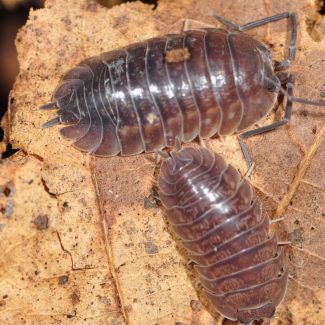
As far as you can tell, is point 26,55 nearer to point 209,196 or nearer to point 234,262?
point 209,196

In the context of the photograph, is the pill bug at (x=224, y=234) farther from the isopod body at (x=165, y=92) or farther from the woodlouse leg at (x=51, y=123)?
the woodlouse leg at (x=51, y=123)

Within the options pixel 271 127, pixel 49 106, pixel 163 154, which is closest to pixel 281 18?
pixel 271 127

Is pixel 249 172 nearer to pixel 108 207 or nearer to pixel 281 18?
pixel 108 207

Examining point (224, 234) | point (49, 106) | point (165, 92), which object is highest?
point (165, 92)

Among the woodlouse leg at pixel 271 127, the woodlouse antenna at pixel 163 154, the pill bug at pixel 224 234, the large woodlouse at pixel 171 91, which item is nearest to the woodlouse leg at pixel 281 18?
the large woodlouse at pixel 171 91

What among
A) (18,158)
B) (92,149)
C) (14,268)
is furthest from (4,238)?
(92,149)

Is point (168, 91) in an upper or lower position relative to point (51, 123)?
upper

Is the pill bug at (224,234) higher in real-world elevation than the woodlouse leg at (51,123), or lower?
lower

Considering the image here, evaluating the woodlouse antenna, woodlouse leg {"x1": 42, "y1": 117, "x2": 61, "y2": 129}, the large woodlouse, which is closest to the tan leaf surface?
woodlouse leg {"x1": 42, "y1": 117, "x2": 61, "y2": 129}
